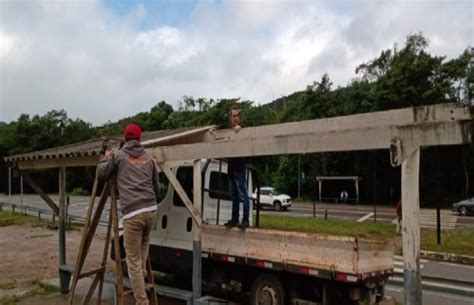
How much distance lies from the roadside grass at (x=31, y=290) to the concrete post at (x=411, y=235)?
670 centimetres

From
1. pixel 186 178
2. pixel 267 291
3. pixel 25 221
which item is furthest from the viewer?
pixel 25 221

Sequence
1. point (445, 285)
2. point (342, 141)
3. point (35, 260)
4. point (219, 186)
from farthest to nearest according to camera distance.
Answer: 1. point (35, 260)
2. point (445, 285)
3. point (219, 186)
4. point (342, 141)

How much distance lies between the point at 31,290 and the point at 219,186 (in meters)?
4.11

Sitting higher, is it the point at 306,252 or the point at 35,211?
Answer: the point at 306,252

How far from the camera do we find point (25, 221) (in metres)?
23.0

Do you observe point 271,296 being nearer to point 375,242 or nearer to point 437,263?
point 375,242

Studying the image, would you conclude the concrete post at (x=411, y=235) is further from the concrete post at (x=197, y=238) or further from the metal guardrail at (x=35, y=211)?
the metal guardrail at (x=35, y=211)

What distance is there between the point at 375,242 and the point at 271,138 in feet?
6.99

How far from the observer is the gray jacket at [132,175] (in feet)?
16.7

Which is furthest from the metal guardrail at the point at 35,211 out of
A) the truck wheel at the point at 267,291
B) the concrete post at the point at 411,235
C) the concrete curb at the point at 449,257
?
the concrete post at the point at 411,235

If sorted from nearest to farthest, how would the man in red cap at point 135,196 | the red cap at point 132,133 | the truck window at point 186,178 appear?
the man in red cap at point 135,196
the red cap at point 132,133
the truck window at point 186,178

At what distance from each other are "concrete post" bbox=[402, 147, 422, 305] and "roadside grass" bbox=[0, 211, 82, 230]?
17.9 metres

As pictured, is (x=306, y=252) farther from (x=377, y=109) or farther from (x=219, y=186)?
(x=377, y=109)

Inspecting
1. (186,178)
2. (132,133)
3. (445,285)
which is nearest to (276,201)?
(445,285)
